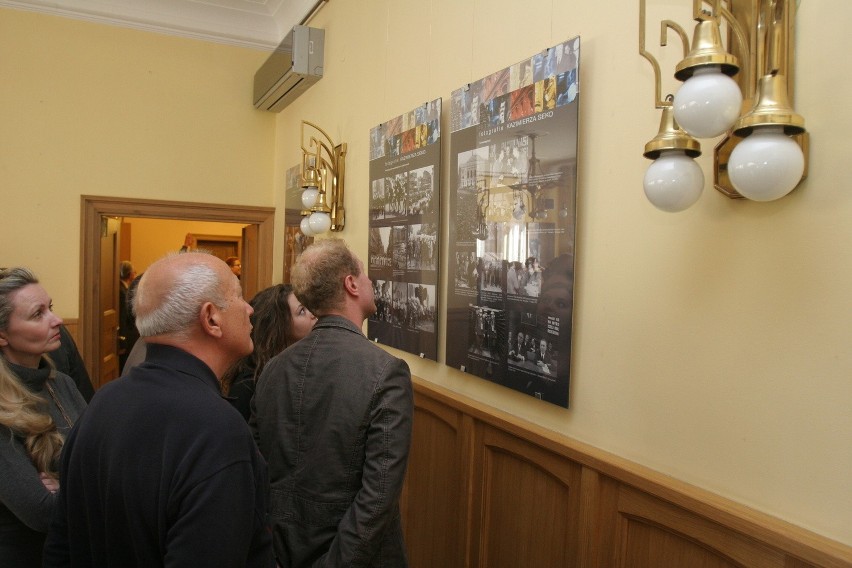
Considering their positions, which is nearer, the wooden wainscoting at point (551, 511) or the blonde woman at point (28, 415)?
the wooden wainscoting at point (551, 511)

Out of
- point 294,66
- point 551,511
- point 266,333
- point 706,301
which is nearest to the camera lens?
point 706,301

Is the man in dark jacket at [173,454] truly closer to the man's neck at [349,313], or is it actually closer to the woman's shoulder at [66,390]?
the man's neck at [349,313]

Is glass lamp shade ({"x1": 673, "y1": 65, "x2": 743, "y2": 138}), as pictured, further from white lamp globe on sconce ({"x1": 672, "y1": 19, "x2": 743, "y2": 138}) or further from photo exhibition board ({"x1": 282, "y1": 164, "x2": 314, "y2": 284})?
photo exhibition board ({"x1": 282, "y1": 164, "x2": 314, "y2": 284})

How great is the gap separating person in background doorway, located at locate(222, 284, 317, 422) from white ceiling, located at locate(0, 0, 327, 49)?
263 cm

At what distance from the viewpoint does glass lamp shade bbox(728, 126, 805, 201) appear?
109cm

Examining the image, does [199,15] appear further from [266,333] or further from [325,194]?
[266,333]

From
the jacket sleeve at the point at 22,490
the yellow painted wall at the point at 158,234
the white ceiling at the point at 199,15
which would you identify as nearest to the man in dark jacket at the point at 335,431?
the jacket sleeve at the point at 22,490

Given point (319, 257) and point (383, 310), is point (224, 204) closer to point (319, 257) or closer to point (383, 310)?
point (383, 310)

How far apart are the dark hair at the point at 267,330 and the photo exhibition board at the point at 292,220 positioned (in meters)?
1.77

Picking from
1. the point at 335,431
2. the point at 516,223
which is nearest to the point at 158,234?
the point at 516,223

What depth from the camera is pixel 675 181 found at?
127 cm

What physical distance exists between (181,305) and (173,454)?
30 centimetres

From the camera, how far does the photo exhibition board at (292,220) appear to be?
4.39 meters

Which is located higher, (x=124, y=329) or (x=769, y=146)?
(x=769, y=146)
